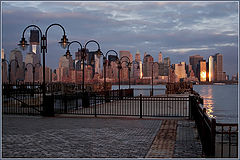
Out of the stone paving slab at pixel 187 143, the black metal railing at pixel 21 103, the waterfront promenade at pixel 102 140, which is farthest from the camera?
the black metal railing at pixel 21 103

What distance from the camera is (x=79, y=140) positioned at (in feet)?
33.3

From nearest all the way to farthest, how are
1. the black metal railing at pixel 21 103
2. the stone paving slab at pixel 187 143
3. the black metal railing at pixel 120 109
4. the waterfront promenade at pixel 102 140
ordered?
the stone paving slab at pixel 187 143
the waterfront promenade at pixel 102 140
the black metal railing at pixel 120 109
the black metal railing at pixel 21 103

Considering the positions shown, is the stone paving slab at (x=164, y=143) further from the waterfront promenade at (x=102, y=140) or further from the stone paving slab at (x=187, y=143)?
the stone paving slab at (x=187, y=143)

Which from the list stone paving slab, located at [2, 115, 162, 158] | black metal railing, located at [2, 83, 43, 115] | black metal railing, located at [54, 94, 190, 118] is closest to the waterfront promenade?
stone paving slab, located at [2, 115, 162, 158]

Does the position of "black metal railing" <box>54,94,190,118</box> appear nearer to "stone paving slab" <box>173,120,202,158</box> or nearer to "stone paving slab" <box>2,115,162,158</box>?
"stone paving slab" <box>2,115,162,158</box>

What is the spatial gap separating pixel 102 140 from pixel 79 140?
82 centimetres

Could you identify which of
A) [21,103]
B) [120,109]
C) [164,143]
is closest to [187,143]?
[164,143]

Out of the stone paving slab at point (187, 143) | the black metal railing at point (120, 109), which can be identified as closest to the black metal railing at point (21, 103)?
the black metal railing at point (120, 109)

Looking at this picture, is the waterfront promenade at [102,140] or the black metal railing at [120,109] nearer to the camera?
the waterfront promenade at [102,140]

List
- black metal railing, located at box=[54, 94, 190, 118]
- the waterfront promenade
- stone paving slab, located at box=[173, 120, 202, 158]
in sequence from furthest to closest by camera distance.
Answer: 1. black metal railing, located at box=[54, 94, 190, 118]
2. the waterfront promenade
3. stone paving slab, located at box=[173, 120, 202, 158]

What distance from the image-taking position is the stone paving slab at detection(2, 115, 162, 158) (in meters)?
8.31

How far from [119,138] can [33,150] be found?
3.18 metres

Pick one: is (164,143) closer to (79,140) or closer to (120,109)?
(79,140)

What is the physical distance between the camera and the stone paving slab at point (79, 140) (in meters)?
8.31
